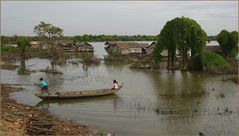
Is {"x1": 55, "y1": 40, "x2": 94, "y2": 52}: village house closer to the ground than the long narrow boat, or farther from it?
farther from it

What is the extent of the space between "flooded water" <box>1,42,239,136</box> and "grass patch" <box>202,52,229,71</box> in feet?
10.5

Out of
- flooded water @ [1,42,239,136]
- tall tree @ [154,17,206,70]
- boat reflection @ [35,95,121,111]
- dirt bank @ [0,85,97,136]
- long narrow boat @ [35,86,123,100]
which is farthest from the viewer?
tall tree @ [154,17,206,70]

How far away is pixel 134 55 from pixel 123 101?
109 ft

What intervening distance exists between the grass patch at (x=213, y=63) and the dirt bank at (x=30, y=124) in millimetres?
22781

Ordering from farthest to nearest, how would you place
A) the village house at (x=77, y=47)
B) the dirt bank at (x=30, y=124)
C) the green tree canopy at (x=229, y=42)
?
the village house at (x=77, y=47), the green tree canopy at (x=229, y=42), the dirt bank at (x=30, y=124)

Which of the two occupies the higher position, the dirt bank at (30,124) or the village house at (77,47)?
the village house at (77,47)

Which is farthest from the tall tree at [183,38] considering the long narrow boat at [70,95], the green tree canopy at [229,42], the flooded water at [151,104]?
the long narrow boat at [70,95]

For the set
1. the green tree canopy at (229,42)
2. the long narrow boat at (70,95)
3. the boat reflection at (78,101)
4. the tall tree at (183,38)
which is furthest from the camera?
the green tree canopy at (229,42)

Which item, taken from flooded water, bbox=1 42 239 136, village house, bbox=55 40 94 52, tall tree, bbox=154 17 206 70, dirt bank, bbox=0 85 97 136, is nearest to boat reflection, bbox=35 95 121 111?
flooded water, bbox=1 42 239 136

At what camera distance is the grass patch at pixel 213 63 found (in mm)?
36938

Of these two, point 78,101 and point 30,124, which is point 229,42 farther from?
point 30,124

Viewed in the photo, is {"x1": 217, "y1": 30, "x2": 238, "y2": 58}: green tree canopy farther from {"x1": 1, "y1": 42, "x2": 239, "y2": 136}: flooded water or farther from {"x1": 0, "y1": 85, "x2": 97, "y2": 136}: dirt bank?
{"x1": 0, "y1": 85, "x2": 97, "y2": 136}: dirt bank

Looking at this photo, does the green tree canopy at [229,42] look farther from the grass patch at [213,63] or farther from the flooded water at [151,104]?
the flooded water at [151,104]

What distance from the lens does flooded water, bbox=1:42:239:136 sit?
16.5 m
